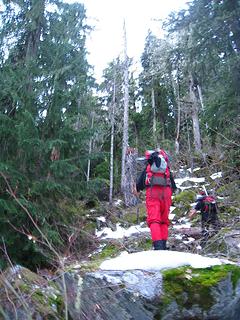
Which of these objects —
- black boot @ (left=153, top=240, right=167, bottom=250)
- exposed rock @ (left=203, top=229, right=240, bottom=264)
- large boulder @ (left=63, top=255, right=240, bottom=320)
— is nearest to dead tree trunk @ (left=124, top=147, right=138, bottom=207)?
exposed rock @ (left=203, top=229, right=240, bottom=264)

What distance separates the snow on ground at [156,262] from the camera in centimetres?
404

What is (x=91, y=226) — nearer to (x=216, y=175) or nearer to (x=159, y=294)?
(x=216, y=175)

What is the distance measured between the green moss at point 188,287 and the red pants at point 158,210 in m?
1.77

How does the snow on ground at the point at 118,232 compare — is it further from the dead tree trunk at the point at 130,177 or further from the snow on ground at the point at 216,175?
the dead tree trunk at the point at 130,177

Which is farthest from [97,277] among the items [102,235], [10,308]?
[102,235]

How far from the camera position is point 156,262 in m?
4.09

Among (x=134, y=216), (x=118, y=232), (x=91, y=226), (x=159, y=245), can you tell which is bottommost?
(x=118, y=232)

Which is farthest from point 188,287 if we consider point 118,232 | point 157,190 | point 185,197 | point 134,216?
point 185,197

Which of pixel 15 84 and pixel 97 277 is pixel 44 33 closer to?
pixel 15 84

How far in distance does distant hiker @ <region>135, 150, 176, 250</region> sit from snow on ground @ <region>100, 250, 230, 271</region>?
153 centimetres

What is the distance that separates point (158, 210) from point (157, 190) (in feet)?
1.02

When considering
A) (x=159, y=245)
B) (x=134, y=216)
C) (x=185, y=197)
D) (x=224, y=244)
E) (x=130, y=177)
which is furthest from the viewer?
(x=130, y=177)

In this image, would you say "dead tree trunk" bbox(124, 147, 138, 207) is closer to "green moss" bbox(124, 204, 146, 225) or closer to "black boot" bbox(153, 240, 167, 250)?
"green moss" bbox(124, 204, 146, 225)

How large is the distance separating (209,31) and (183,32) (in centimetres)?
157
